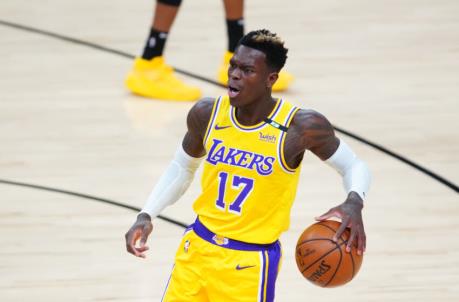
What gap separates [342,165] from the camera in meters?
4.01

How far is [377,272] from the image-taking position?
5.61 m

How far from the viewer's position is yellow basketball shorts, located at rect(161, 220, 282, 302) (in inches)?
153

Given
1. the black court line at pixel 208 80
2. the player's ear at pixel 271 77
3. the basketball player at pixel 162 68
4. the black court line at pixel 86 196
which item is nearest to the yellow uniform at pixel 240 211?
the player's ear at pixel 271 77

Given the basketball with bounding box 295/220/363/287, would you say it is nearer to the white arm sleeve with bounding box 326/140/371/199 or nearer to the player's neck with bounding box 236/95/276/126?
the white arm sleeve with bounding box 326/140/371/199

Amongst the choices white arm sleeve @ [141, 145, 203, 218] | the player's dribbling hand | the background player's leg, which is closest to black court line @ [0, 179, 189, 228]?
the background player's leg

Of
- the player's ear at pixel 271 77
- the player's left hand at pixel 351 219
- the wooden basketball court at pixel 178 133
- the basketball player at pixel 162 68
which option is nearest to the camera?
the player's left hand at pixel 351 219

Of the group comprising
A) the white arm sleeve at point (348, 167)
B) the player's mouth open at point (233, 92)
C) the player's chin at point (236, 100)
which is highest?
the player's mouth open at point (233, 92)

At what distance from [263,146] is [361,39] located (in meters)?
6.16

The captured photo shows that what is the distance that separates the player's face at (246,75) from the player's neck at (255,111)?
0.05 m

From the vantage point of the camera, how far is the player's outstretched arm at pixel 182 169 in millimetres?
4047

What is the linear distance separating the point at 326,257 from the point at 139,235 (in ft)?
2.20

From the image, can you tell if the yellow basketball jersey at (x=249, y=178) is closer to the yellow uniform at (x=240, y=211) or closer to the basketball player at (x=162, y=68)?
the yellow uniform at (x=240, y=211)

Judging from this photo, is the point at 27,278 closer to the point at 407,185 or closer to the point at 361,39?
the point at 407,185

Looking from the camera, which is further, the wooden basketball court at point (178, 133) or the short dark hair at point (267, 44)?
the wooden basketball court at point (178, 133)
